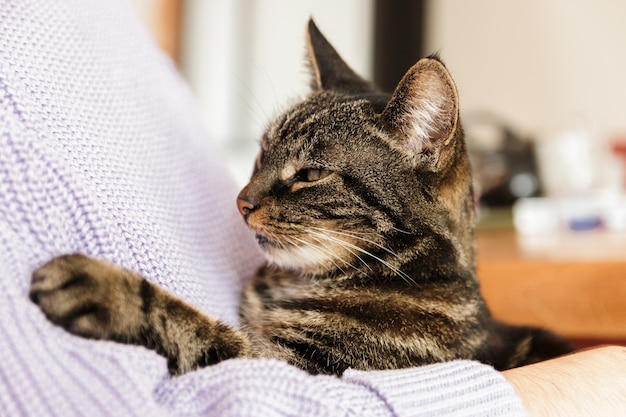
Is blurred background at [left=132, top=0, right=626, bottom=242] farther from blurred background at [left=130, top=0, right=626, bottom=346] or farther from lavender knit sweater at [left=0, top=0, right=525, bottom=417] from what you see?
lavender knit sweater at [left=0, top=0, right=525, bottom=417]

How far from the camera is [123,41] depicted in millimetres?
919

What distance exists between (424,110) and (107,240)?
47 cm

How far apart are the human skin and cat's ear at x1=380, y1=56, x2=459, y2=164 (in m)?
0.33

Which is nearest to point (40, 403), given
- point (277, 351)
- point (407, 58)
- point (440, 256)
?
point (277, 351)

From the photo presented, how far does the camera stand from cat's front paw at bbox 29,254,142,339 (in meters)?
0.54

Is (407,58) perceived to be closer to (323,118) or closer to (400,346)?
(323,118)

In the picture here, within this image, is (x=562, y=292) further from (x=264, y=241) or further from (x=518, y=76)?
(x=518, y=76)

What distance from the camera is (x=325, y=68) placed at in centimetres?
108

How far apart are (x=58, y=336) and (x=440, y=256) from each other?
0.53 metres

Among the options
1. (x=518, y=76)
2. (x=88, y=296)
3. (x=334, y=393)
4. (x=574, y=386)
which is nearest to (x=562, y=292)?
(x=574, y=386)

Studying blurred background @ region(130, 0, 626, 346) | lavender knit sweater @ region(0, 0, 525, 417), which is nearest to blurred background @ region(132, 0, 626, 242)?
blurred background @ region(130, 0, 626, 346)

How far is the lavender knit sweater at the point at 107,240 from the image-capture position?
502mm

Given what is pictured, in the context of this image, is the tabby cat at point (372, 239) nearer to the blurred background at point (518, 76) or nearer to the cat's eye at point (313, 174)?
the cat's eye at point (313, 174)

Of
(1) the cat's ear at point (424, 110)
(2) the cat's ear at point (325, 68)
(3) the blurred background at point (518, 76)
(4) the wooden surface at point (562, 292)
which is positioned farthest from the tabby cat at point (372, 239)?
(3) the blurred background at point (518, 76)
